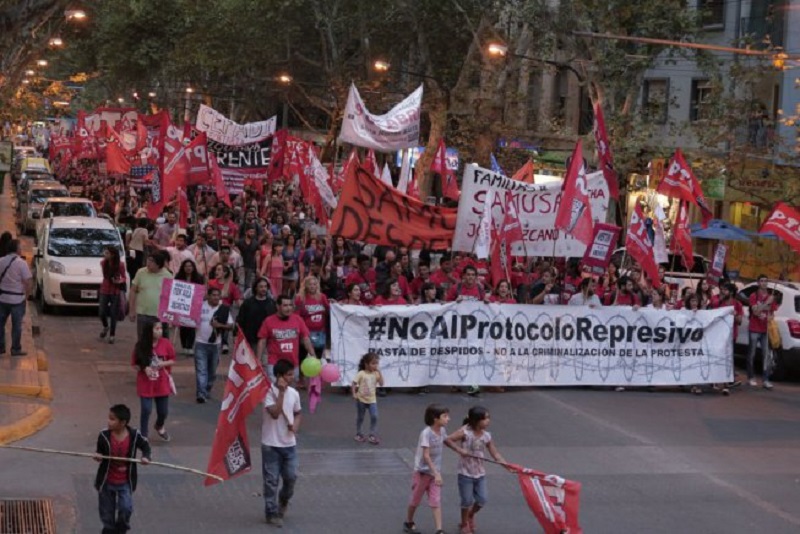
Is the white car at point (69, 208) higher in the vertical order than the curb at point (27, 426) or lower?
higher

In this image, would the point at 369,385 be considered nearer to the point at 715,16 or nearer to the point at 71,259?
the point at 71,259

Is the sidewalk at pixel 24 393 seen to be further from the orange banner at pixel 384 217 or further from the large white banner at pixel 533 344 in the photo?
the orange banner at pixel 384 217

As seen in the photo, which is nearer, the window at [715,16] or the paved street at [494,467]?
the paved street at [494,467]

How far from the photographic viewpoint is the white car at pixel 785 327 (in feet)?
63.6

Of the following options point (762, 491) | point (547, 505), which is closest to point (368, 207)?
point (762, 491)

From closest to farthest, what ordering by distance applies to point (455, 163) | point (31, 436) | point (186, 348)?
point (31, 436) < point (186, 348) < point (455, 163)

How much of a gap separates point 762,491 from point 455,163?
104ft

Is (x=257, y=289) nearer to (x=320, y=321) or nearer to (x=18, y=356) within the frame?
(x=320, y=321)

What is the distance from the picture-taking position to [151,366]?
12.7m

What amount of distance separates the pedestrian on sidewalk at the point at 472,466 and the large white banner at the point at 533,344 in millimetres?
6172

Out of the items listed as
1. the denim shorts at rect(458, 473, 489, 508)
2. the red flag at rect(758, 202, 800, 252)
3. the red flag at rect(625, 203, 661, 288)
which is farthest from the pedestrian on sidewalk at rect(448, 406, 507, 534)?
the red flag at rect(758, 202, 800, 252)

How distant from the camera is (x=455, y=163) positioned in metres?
43.5

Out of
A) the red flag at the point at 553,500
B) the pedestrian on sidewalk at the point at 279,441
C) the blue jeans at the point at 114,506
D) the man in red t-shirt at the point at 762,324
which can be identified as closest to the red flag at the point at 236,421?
the pedestrian on sidewalk at the point at 279,441

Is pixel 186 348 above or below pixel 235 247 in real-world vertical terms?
below
